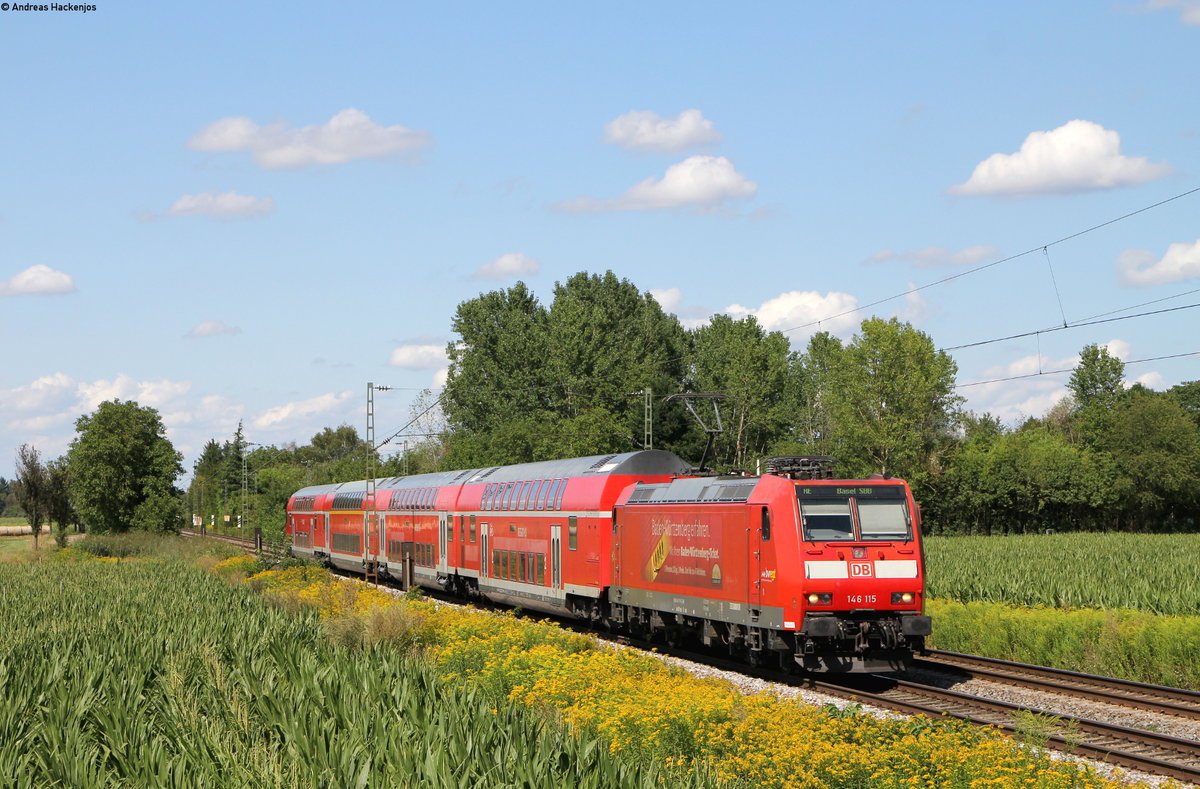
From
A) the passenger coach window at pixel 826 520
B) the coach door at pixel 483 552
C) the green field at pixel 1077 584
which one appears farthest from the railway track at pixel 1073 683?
the coach door at pixel 483 552

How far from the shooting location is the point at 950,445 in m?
93.2

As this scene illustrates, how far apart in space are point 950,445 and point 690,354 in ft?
77.0

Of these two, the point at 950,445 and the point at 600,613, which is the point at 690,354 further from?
the point at 600,613

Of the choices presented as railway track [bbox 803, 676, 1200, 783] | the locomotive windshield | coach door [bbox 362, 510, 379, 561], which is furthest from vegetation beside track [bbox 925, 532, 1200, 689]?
coach door [bbox 362, 510, 379, 561]

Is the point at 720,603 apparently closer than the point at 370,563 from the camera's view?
Yes

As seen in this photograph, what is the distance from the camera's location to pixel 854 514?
19.7 m

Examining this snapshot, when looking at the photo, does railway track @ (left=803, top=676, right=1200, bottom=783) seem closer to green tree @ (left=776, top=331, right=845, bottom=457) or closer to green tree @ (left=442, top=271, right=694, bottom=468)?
green tree @ (left=442, top=271, right=694, bottom=468)

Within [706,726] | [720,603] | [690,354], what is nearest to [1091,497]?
[690,354]

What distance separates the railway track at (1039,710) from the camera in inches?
538

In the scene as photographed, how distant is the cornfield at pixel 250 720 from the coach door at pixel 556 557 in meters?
10.5

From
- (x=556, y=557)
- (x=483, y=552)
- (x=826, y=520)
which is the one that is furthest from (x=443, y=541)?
(x=826, y=520)

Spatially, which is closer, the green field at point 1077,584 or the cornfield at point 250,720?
the cornfield at point 250,720

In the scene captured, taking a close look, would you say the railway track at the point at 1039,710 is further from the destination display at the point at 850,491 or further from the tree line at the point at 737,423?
the tree line at the point at 737,423

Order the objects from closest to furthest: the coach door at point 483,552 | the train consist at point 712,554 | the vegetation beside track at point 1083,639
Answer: the train consist at point 712,554 < the vegetation beside track at point 1083,639 < the coach door at point 483,552
